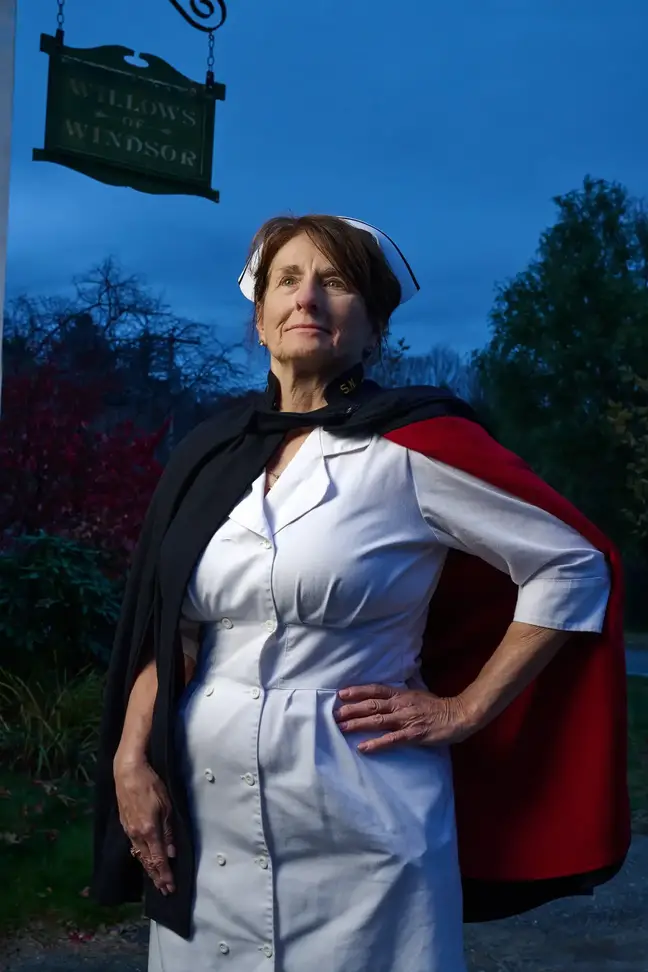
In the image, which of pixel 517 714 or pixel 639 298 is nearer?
pixel 517 714

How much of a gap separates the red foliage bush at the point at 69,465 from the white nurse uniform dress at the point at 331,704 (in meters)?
4.66

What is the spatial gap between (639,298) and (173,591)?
2021 centimetres

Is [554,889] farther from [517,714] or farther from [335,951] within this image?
[335,951]

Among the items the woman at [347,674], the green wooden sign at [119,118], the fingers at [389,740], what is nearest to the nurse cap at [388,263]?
the woman at [347,674]

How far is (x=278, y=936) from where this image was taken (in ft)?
6.03

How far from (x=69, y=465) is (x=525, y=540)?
16.5 feet

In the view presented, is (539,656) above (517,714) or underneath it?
above

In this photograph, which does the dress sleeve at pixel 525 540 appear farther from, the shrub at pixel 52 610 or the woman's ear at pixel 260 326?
the shrub at pixel 52 610

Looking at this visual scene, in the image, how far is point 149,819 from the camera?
6.34 feet

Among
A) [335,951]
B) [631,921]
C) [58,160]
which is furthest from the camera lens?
[631,921]

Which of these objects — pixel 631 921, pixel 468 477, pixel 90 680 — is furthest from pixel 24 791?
pixel 468 477

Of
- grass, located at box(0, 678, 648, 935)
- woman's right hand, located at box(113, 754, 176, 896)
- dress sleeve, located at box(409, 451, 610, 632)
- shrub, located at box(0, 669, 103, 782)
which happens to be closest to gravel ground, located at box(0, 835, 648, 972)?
grass, located at box(0, 678, 648, 935)

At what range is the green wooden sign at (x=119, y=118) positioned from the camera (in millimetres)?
3682

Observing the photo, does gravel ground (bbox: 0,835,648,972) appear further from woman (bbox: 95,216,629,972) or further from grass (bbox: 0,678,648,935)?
woman (bbox: 95,216,629,972)
